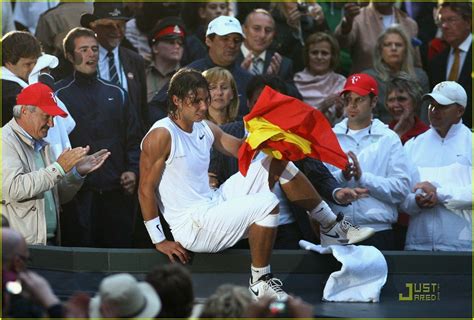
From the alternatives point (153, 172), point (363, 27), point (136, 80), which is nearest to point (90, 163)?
point (153, 172)

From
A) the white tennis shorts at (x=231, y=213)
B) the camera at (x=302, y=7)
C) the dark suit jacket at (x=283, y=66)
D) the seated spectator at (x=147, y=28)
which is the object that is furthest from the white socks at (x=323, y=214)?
the camera at (x=302, y=7)

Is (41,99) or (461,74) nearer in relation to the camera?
(41,99)

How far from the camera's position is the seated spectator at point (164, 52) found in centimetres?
1273

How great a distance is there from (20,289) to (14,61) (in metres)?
3.75

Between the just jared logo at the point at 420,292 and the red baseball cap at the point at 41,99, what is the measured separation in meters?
3.05

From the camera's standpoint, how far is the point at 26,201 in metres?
10.3

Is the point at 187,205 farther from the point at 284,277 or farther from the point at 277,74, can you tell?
the point at 277,74

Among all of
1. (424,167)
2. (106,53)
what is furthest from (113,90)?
(424,167)

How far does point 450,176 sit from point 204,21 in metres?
3.40

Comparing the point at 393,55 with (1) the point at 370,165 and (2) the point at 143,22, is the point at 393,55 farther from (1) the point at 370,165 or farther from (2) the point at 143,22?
(2) the point at 143,22

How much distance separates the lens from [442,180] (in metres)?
11.5

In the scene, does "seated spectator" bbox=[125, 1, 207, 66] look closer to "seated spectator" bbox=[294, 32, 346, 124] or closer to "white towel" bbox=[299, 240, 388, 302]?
"seated spectator" bbox=[294, 32, 346, 124]

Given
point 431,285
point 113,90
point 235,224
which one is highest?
point 113,90

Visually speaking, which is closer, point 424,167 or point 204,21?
point 424,167
